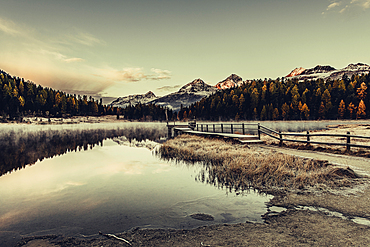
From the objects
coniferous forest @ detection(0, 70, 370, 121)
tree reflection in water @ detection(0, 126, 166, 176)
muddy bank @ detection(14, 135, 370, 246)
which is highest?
coniferous forest @ detection(0, 70, 370, 121)

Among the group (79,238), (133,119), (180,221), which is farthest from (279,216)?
(133,119)

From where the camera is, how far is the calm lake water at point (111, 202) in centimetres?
562

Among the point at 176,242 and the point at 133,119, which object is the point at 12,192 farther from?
the point at 133,119

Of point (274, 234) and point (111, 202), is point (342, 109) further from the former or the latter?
point (111, 202)

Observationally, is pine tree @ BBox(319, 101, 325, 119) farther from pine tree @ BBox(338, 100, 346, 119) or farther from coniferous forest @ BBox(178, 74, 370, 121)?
pine tree @ BBox(338, 100, 346, 119)

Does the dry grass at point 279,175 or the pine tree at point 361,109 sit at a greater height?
the pine tree at point 361,109

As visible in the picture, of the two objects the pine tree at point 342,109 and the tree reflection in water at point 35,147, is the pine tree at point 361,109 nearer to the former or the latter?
the pine tree at point 342,109

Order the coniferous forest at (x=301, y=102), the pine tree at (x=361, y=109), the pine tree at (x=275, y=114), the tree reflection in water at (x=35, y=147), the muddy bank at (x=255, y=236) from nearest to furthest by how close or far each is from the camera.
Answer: the muddy bank at (x=255, y=236)
the tree reflection in water at (x=35, y=147)
the pine tree at (x=361, y=109)
the coniferous forest at (x=301, y=102)
the pine tree at (x=275, y=114)

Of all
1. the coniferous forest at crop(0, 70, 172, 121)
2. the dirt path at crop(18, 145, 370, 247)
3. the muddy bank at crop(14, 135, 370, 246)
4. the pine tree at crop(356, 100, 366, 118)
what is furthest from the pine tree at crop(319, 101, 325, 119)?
the coniferous forest at crop(0, 70, 172, 121)

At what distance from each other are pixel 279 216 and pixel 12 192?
9870mm

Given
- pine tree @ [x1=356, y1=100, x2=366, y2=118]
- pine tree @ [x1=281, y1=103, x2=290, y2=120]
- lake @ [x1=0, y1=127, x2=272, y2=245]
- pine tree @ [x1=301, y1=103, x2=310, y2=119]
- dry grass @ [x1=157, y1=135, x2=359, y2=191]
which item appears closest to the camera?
lake @ [x1=0, y1=127, x2=272, y2=245]

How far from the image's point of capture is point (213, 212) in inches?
247

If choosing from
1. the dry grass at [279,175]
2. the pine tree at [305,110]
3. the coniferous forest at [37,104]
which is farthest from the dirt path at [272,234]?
the coniferous forest at [37,104]

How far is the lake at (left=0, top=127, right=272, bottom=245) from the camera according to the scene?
5613mm
